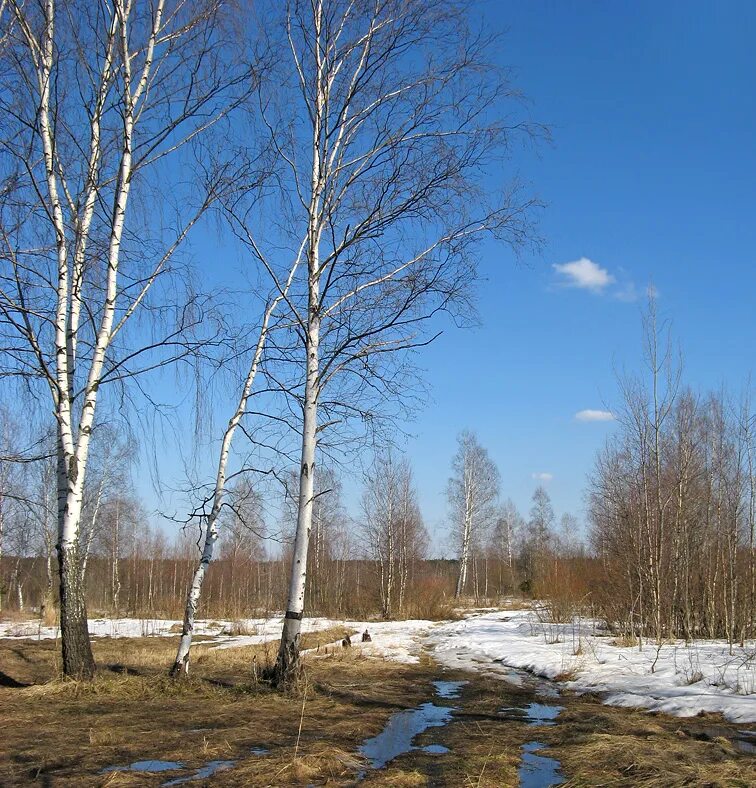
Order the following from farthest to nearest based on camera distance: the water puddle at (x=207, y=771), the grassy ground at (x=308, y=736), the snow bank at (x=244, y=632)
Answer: the snow bank at (x=244, y=632) < the grassy ground at (x=308, y=736) < the water puddle at (x=207, y=771)

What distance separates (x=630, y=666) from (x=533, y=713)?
13.4ft

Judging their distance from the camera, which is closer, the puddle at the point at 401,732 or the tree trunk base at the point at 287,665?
the puddle at the point at 401,732

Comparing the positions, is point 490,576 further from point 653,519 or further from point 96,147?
point 96,147

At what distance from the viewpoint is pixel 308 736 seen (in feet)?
19.9

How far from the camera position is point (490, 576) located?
Result: 60562mm

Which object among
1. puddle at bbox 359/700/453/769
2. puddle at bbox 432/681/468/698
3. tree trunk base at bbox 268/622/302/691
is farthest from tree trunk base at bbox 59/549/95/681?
puddle at bbox 432/681/468/698

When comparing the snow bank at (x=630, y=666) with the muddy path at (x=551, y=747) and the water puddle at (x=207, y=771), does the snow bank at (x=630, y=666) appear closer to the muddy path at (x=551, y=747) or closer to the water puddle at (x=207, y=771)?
the muddy path at (x=551, y=747)

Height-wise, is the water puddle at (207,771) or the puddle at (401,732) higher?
the water puddle at (207,771)

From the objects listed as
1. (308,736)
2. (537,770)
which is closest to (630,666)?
(537,770)

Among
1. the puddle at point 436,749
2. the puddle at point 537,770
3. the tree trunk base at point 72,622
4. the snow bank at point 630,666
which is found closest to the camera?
the puddle at point 537,770

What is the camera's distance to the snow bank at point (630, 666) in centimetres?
820

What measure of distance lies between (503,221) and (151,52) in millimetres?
5027

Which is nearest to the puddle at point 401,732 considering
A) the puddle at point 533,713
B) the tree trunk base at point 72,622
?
the puddle at point 533,713

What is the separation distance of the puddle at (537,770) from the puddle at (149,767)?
250cm
